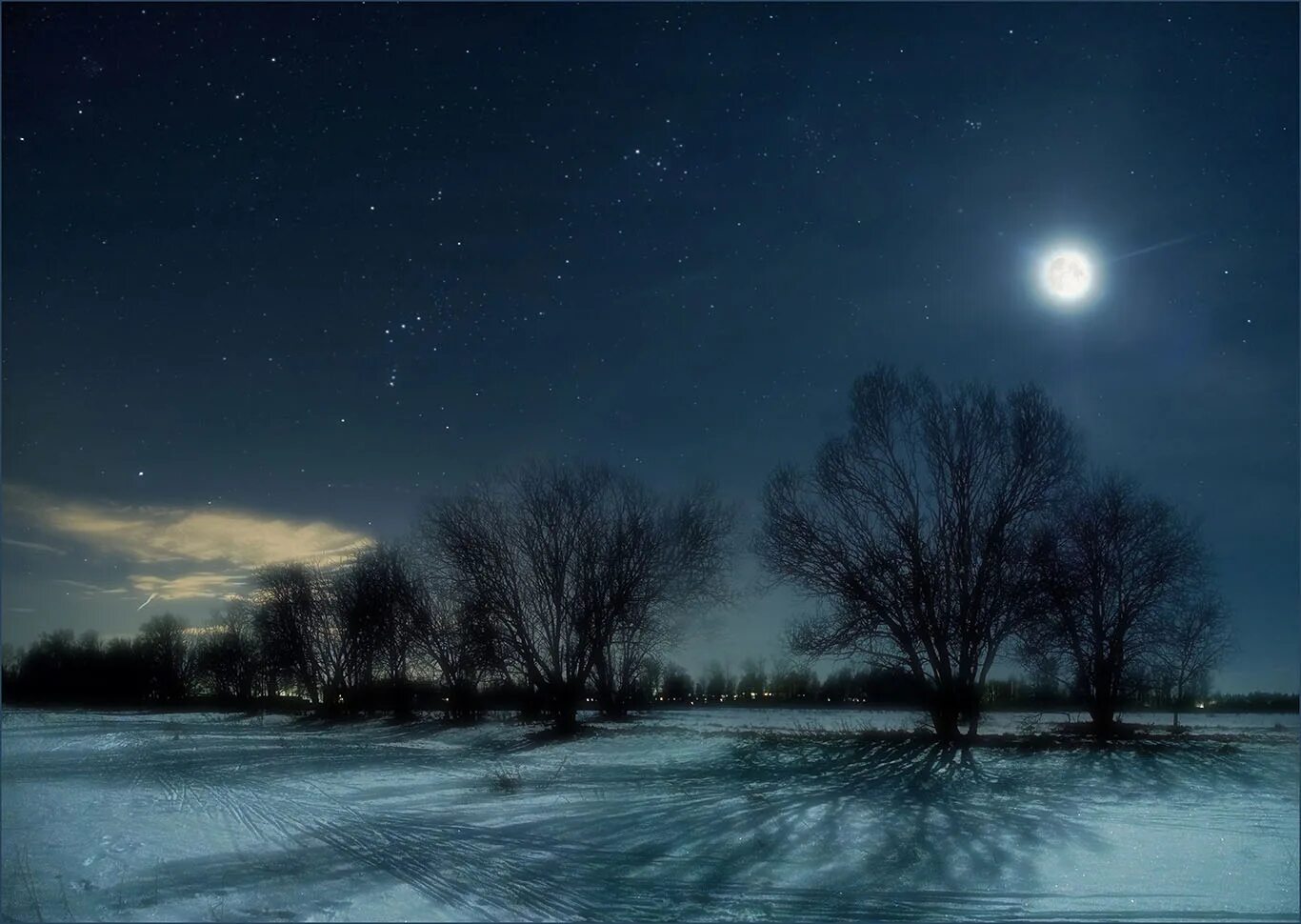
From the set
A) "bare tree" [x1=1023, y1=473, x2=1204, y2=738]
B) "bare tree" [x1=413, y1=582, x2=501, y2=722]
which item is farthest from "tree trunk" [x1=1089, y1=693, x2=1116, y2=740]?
"bare tree" [x1=413, y1=582, x2=501, y2=722]

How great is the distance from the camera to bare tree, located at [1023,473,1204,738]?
669 centimetres

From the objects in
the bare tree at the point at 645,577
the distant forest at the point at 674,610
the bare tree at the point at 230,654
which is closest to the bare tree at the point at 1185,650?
the distant forest at the point at 674,610

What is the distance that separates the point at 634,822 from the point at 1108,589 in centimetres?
462

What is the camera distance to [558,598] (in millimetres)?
7770

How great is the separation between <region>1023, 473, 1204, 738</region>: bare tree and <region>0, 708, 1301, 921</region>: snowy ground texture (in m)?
0.68

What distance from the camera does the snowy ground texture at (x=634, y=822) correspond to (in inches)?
178

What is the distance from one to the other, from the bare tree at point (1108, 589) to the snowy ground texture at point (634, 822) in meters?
0.68

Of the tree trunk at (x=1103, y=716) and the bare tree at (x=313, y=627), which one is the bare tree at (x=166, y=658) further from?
the tree trunk at (x=1103, y=716)

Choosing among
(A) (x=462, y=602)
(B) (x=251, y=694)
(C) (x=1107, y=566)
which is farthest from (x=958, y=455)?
(B) (x=251, y=694)

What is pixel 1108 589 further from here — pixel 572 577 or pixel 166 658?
pixel 166 658

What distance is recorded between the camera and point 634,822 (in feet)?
19.5

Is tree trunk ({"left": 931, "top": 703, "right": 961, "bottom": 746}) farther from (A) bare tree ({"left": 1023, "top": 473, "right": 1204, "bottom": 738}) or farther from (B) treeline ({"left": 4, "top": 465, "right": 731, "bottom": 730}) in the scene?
(B) treeline ({"left": 4, "top": 465, "right": 731, "bottom": 730})

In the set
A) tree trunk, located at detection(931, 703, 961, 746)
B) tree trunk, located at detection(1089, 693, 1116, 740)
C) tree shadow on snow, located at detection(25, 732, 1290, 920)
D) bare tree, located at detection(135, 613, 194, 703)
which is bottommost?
tree shadow on snow, located at detection(25, 732, 1290, 920)

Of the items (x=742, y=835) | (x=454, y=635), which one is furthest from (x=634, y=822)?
(x=454, y=635)
